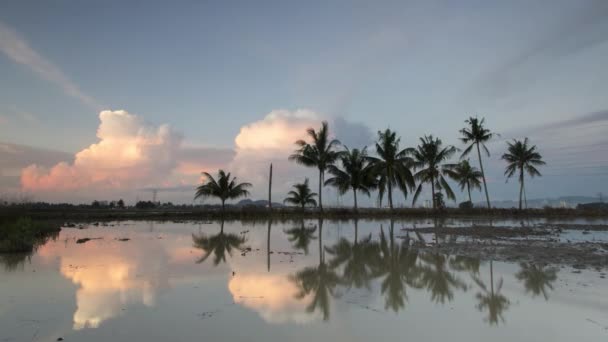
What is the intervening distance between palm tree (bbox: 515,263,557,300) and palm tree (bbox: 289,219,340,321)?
10.7 feet

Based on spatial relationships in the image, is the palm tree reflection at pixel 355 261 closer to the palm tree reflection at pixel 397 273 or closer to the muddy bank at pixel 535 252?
the palm tree reflection at pixel 397 273

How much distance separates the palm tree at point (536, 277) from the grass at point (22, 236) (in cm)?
1283

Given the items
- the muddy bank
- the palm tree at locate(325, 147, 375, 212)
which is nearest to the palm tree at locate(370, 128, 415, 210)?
the palm tree at locate(325, 147, 375, 212)

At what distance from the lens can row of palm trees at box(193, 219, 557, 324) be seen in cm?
553

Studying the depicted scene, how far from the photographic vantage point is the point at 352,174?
117ft

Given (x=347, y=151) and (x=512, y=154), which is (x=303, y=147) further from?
(x=512, y=154)

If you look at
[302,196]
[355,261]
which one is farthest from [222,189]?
[355,261]

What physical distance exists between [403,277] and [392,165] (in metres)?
26.0

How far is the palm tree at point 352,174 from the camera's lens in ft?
115

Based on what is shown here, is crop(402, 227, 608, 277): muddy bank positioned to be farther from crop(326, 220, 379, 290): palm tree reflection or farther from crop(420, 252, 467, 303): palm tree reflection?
crop(326, 220, 379, 290): palm tree reflection

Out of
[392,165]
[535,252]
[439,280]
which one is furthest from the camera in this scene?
[392,165]

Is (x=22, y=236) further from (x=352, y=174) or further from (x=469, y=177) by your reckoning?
(x=469, y=177)

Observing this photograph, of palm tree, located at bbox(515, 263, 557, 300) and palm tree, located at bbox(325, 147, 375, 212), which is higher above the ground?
palm tree, located at bbox(325, 147, 375, 212)

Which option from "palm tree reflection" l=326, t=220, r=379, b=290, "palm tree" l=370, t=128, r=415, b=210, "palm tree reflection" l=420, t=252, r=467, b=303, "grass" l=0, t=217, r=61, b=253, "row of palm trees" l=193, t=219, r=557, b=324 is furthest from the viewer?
"palm tree" l=370, t=128, r=415, b=210
